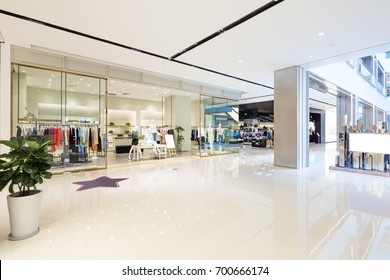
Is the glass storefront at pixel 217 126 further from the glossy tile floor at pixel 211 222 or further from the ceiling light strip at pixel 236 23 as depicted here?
the glossy tile floor at pixel 211 222

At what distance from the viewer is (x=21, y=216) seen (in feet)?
7.57

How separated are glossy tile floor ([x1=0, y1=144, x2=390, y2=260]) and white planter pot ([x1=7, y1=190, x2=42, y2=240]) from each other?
104 millimetres

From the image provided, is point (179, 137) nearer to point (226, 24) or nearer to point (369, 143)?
point (226, 24)

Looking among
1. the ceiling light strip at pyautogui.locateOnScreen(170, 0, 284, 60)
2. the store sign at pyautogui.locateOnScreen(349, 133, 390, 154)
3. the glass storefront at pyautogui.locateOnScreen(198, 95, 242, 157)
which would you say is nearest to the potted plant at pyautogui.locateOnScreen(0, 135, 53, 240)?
the ceiling light strip at pyautogui.locateOnScreen(170, 0, 284, 60)

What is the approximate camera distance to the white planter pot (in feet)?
7.51

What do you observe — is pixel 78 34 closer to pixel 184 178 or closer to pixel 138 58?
pixel 138 58

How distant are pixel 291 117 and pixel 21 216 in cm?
715

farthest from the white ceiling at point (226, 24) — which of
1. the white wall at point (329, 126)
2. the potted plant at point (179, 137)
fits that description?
the white wall at point (329, 126)

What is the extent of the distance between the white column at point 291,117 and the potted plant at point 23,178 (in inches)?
264

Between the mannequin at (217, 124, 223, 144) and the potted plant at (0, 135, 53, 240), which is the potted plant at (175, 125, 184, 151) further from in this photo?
the potted plant at (0, 135, 53, 240)

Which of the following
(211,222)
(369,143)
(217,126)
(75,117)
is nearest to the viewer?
(211,222)

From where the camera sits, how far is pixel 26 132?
565 centimetres

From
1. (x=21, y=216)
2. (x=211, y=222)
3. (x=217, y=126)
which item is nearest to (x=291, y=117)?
(x=217, y=126)

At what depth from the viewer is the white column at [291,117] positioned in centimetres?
659
